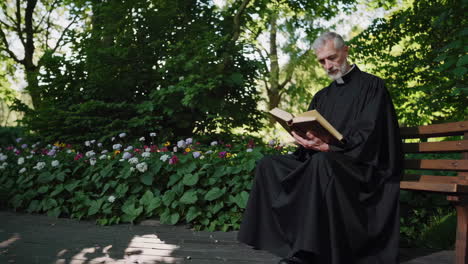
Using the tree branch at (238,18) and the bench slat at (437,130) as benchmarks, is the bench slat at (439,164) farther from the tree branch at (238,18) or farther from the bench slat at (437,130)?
the tree branch at (238,18)

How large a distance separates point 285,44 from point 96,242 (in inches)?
672

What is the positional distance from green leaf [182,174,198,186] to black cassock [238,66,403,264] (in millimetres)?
1287

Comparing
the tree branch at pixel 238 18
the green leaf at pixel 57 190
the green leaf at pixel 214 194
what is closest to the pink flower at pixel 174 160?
the green leaf at pixel 214 194

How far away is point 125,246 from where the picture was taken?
3518mm

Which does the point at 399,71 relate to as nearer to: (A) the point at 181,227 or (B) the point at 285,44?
(A) the point at 181,227

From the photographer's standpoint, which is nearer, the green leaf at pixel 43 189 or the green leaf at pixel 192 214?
the green leaf at pixel 192 214

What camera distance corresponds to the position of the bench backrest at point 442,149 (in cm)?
288

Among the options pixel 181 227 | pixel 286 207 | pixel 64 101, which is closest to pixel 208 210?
pixel 181 227

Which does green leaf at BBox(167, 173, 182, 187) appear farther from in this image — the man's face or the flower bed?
the man's face

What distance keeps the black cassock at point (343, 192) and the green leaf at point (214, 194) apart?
1.04 meters

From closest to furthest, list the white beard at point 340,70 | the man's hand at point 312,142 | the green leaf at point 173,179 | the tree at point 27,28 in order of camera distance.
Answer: the man's hand at point 312,142 < the white beard at point 340,70 < the green leaf at point 173,179 < the tree at point 27,28

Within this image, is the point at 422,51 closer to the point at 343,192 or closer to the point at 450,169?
the point at 450,169

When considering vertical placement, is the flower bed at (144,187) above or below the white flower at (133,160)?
below

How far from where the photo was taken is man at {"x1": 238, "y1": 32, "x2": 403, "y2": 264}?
2557 millimetres
